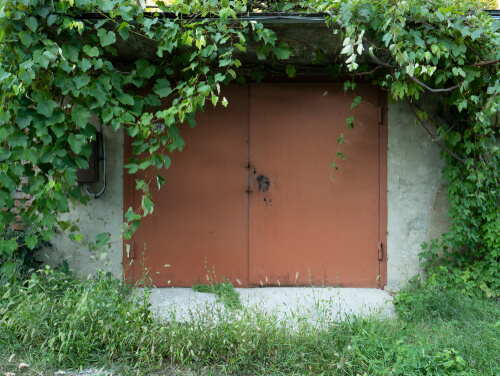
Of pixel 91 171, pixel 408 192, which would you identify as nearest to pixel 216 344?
pixel 91 171

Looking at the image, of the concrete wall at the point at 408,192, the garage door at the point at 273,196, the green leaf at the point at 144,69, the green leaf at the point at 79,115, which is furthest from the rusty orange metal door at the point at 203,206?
the concrete wall at the point at 408,192

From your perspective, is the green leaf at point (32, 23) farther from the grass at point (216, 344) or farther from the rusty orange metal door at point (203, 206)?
the grass at point (216, 344)

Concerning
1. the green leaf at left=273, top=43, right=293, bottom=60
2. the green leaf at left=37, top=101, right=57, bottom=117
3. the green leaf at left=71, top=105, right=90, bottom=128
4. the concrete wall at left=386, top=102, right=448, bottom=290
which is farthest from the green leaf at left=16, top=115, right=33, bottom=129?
the concrete wall at left=386, top=102, right=448, bottom=290

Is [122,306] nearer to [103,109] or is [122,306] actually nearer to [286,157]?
[103,109]

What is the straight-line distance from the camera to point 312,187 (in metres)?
4.76

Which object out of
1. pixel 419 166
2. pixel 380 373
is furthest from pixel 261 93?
pixel 380 373

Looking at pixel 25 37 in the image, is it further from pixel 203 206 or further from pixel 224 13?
pixel 203 206

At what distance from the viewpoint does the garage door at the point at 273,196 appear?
473cm

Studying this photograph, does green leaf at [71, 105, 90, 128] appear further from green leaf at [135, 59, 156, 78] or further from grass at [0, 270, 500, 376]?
grass at [0, 270, 500, 376]

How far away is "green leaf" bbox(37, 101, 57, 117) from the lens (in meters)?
3.60

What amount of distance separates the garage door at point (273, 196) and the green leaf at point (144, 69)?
95 centimetres

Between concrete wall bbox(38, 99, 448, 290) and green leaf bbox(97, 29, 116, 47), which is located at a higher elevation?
green leaf bbox(97, 29, 116, 47)

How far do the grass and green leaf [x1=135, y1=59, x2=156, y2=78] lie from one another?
1938 millimetres

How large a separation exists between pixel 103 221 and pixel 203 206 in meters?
1.14
